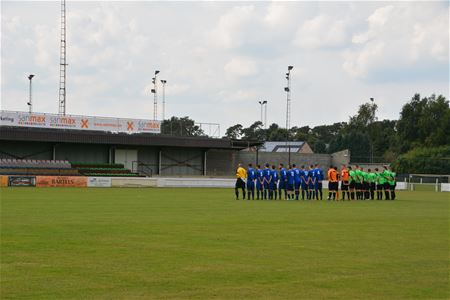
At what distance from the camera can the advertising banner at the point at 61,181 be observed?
5796 cm

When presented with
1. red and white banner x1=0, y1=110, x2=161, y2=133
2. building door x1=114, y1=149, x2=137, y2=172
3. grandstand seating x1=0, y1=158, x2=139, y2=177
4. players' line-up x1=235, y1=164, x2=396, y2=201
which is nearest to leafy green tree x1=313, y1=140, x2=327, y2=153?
building door x1=114, y1=149, x2=137, y2=172

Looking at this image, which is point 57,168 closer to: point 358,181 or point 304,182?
point 304,182

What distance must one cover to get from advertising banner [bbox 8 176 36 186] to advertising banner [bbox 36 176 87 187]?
1.72ft

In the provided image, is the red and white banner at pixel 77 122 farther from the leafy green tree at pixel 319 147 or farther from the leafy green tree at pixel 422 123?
the leafy green tree at pixel 319 147

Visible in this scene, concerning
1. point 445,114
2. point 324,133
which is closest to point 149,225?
point 445,114

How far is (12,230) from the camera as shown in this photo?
18.5 m

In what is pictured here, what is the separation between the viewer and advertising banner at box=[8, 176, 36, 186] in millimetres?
56019

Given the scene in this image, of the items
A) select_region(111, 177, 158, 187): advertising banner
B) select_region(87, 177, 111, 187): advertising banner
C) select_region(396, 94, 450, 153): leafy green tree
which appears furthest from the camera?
select_region(396, 94, 450, 153): leafy green tree

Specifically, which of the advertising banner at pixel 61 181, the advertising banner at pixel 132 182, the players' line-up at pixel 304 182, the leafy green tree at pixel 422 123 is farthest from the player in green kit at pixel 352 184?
the leafy green tree at pixel 422 123

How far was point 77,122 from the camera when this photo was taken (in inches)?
2894

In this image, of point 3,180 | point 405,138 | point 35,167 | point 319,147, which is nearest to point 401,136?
point 405,138

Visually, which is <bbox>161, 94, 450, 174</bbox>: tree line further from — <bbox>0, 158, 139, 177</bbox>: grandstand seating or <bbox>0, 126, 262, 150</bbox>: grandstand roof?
<bbox>0, 158, 139, 177</bbox>: grandstand seating

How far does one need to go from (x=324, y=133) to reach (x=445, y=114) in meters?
65.0

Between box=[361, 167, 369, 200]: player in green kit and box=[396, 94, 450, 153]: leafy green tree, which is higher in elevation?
box=[396, 94, 450, 153]: leafy green tree
